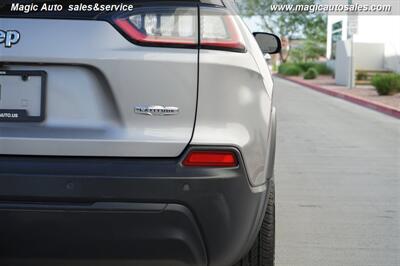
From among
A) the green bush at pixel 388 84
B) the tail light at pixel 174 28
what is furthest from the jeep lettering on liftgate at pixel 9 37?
the green bush at pixel 388 84

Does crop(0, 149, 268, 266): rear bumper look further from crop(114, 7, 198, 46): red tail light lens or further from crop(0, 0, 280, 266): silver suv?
crop(114, 7, 198, 46): red tail light lens

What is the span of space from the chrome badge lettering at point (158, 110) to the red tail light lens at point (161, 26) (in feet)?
0.85

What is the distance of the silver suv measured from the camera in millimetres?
2736

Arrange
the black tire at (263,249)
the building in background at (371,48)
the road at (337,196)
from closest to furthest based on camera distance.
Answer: the black tire at (263,249), the road at (337,196), the building in background at (371,48)

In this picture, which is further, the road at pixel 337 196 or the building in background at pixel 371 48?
the building in background at pixel 371 48

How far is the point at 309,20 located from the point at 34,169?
6068cm

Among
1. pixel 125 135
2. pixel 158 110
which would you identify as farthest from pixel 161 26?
pixel 125 135

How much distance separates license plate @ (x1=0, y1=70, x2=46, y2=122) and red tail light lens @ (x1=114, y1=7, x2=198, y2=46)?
1.34ft

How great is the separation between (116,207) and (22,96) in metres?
0.61

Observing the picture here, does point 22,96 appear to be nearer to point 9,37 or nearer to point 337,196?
point 9,37

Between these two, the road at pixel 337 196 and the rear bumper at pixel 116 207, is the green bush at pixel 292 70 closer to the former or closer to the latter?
the road at pixel 337 196

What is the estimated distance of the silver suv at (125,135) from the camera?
8.98 feet

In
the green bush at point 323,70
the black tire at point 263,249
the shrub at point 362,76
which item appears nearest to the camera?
the black tire at point 263,249

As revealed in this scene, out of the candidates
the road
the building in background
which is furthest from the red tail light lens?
the building in background
